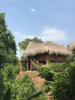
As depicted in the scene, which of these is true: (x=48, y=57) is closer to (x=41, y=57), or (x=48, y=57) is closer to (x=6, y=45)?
(x=41, y=57)

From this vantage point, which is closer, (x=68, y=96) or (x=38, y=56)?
(x=68, y=96)

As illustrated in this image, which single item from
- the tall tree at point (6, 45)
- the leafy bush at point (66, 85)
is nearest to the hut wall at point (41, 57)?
the tall tree at point (6, 45)

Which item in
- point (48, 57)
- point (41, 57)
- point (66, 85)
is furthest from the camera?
point (41, 57)

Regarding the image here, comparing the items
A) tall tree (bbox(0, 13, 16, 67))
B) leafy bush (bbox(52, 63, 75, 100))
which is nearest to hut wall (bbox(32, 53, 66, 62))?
tall tree (bbox(0, 13, 16, 67))

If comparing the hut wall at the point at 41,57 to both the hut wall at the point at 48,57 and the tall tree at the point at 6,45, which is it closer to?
the hut wall at the point at 48,57

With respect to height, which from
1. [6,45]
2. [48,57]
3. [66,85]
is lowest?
[66,85]

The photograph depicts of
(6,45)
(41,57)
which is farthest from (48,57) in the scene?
(6,45)

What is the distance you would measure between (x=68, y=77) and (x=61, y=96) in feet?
2.04

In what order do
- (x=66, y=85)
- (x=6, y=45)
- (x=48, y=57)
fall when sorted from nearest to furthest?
(x=66, y=85)
(x=48, y=57)
(x=6, y=45)

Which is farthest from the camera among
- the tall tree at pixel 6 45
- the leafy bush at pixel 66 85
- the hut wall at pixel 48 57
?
the tall tree at pixel 6 45

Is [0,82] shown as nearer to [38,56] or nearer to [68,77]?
[68,77]

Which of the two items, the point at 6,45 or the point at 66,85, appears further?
the point at 6,45

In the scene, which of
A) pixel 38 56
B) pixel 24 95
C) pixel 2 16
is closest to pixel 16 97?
pixel 24 95

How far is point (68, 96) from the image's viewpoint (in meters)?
3.71
